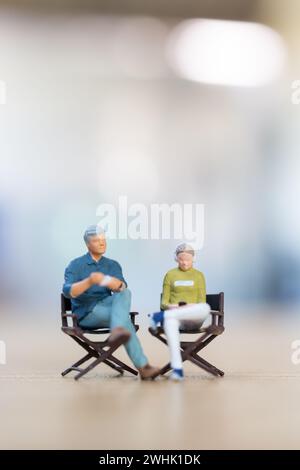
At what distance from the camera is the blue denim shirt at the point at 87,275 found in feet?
17.1

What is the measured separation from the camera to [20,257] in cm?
1012

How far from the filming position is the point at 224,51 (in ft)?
33.3

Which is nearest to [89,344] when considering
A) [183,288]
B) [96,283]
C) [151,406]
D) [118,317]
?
[118,317]

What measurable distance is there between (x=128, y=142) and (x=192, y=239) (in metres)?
1.60

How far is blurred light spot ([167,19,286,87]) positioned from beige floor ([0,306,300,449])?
4.47 meters

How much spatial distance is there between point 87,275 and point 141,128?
5275 mm

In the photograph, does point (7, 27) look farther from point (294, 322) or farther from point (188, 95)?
point (294, 322)

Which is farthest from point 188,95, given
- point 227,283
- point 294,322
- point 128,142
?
point 294,322

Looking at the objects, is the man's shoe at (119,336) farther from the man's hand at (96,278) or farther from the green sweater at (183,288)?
the green sweater at (183,288)

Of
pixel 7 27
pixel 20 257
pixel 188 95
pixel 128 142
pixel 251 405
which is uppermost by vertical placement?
pixel 7 27

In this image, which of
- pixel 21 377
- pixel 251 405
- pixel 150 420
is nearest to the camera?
pixel 150 420

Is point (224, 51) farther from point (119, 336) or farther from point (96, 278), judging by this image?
point (119, 336)

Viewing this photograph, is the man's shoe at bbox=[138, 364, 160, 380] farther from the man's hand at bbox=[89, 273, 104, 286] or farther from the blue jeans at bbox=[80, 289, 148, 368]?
the man's hand at bbox=[89, 273, 104, 286]

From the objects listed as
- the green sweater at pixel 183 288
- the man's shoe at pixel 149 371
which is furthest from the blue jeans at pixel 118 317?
the green sweater at pixel 183 288
